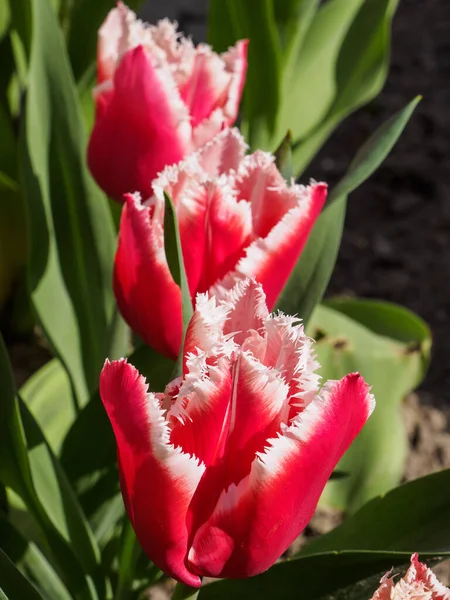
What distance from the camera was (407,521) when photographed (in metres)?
0.62

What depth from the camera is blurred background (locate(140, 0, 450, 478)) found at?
62.2 inches

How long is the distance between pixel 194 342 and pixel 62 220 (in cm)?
44

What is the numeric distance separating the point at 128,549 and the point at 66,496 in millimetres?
82

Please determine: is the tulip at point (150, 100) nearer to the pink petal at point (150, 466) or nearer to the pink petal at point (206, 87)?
the pink petal at point (206, 87)

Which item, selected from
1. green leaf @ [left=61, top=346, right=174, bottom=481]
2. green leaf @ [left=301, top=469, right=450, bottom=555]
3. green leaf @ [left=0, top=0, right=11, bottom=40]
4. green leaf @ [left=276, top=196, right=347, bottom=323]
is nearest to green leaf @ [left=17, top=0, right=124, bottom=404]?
green leaf @ [left=61, top=346, right=174, bottom=481]

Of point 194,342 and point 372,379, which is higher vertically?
point 194,342

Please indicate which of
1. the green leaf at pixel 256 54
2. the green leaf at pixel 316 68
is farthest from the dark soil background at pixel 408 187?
the green leaf at pixel 256 54

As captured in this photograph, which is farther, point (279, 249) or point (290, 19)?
point (290, 19)

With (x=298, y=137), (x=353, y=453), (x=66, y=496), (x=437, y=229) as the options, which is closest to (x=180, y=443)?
(x=66, y=496)

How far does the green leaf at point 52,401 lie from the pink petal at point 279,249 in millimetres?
517

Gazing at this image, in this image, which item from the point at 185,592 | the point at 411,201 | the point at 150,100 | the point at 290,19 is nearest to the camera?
the point at 185,592

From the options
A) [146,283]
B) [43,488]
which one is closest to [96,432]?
[43,488]

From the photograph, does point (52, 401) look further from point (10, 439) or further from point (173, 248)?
point (173, 248)

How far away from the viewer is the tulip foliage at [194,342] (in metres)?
0.43
